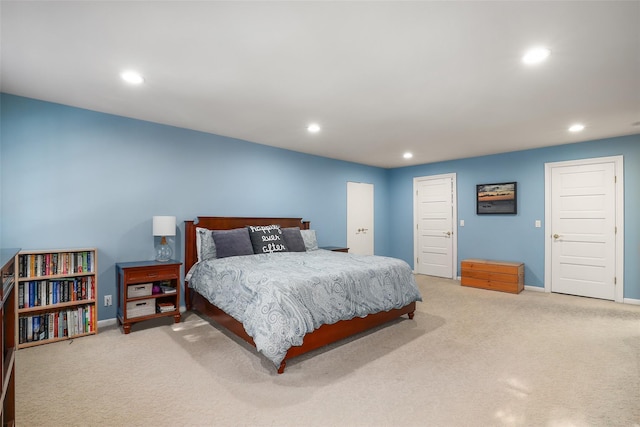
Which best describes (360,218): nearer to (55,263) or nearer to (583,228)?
(583,228)

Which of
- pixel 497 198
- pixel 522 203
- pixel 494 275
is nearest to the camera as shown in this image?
pixel 494 275

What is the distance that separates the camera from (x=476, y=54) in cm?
221

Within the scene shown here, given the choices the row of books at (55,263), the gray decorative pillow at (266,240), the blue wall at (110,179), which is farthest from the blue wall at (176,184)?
the gray decorative pillow at (266,240)

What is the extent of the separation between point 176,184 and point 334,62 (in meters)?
2.70

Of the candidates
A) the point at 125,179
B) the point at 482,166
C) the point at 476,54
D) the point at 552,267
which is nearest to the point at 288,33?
the point at 476,54

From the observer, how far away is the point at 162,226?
3570 mm

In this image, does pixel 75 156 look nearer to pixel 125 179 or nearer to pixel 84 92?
pixel 125 179

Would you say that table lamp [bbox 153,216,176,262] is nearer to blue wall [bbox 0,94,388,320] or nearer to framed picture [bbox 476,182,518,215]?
blue wall [bbox 0,94,388,320]

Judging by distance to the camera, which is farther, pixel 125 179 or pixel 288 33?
pixel 125 179

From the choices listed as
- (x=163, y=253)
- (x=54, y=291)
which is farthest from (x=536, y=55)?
(x=54, y=291)

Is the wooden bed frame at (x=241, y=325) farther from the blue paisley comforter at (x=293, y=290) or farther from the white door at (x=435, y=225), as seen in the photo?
the white door at (x=435, y=225)

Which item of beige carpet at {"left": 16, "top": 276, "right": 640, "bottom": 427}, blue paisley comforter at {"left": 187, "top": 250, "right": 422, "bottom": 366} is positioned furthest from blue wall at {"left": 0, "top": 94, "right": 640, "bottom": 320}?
beige carpet at {"left": 16, "top": 276, "right": 640, "bottom": 427}

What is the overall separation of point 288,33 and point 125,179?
2.76 m

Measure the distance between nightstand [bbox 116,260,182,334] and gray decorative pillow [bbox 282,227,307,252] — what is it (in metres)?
1.55
